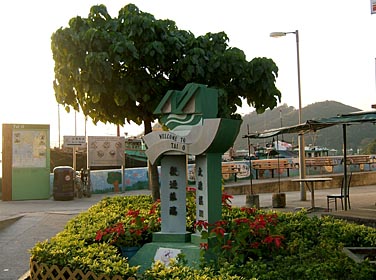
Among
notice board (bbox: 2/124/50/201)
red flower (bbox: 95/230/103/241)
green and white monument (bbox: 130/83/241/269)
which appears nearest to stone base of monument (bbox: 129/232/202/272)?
green and white monument (bbox: 130/83/241/269)

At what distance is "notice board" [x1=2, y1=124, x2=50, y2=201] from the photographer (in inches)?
725

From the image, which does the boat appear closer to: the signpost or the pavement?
the signpost

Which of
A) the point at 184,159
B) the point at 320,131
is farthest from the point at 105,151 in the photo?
the point at 320,131

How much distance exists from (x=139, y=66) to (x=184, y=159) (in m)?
3.14

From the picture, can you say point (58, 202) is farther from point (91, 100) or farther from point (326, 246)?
point (326, 246)

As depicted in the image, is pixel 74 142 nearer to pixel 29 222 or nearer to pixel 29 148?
pixel 29 148

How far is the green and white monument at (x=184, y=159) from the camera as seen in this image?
5.99 metres

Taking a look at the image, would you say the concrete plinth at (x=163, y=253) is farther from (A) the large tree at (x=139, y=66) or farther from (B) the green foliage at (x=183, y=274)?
(A) the large tree at (x=139, y=66)

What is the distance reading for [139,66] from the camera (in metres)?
9.20

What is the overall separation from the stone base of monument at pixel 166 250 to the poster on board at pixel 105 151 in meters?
15.3

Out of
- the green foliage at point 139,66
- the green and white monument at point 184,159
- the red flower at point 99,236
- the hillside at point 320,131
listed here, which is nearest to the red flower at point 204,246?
the green and white monument at point 184,159

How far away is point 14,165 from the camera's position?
18484mm

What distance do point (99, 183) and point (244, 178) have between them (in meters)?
8.79

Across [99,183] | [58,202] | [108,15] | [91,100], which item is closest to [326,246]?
[91,100]
